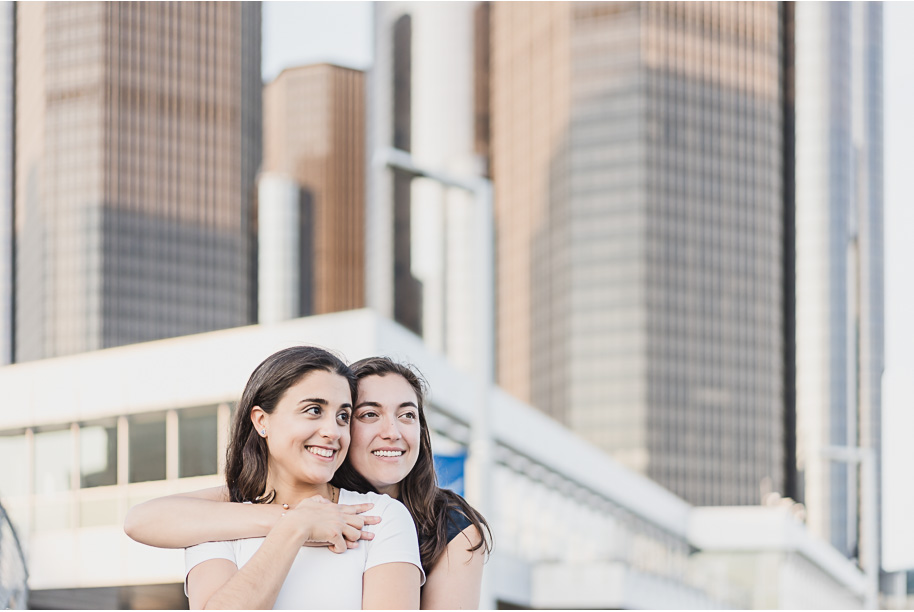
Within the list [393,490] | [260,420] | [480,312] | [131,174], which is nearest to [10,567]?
[480,312]

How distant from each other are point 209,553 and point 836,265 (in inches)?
6408

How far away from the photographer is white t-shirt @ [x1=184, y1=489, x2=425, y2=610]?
3033 mm

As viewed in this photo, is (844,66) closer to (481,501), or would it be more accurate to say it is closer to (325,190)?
(325,190)

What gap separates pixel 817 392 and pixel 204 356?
448 feet

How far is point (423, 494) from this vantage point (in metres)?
3.55

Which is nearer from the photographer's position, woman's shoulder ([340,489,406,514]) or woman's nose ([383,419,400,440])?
woman's shoulder ([340,489,406,514])

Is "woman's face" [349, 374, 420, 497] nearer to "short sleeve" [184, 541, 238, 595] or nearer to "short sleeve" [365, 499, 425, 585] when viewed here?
"short sleeve" [365, 499, 425, 585]

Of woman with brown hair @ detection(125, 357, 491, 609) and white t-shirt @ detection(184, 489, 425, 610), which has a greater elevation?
woman with brown hair @ detection(125, 357, 491, 609)

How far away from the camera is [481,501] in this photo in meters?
14.2

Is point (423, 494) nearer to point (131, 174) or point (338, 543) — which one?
point (338, 543)

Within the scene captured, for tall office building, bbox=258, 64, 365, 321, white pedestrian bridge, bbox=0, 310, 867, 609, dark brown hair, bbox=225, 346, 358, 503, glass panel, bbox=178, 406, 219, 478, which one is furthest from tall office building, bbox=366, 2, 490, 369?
dark brown hair, bbox=225, 346, 358, 503

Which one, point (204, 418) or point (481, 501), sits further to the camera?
point (204, 418)

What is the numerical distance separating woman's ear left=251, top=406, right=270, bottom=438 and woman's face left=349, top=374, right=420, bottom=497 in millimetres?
319

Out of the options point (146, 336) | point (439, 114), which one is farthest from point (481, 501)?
point (439, 114)
